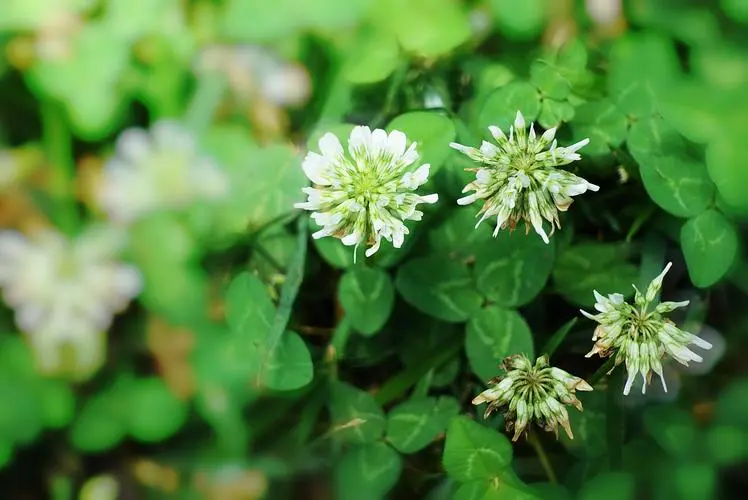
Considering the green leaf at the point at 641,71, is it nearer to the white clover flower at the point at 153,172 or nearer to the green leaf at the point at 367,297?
the green leaf at the point at 367,297

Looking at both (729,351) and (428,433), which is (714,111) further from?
(428,433)

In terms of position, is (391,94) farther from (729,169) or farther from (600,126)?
(729,169)

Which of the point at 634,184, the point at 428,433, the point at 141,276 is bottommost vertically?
the point at 141,276

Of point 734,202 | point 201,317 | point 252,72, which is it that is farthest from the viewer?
point 252,72

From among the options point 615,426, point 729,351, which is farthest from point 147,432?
point 729,351

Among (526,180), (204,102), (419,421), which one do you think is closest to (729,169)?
(526,180)

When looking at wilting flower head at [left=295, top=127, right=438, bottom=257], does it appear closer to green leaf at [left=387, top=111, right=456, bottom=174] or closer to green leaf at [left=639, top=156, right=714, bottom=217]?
green leaf at [left=387, top=111, right=456, bottom=174]
